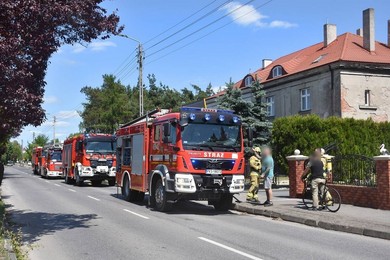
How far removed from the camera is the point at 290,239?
9.60 metres

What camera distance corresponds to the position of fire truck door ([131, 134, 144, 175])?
16.4 metres

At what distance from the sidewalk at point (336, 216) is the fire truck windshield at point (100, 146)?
13.5 metres

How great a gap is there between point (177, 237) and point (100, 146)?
60.4 ft

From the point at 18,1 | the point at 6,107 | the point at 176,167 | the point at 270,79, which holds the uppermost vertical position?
the point at 270,79

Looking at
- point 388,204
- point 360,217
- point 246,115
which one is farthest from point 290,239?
point 246,115

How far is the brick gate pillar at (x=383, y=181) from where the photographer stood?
1329 centimetres

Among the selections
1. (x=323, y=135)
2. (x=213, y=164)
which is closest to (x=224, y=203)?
(x=213, y=164)

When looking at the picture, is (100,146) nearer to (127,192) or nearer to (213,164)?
(127,192)

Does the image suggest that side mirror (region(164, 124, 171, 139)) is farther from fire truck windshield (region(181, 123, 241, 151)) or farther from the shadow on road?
the shadow on road

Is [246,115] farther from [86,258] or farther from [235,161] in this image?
[86,258]

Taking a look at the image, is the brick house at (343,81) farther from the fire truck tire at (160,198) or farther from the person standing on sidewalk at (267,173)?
the fire truck tire at (160,198)

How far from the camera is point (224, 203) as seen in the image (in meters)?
15.2

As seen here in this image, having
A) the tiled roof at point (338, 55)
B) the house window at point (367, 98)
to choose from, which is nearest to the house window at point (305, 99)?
the tiled roof at point (338, 55)

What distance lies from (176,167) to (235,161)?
6.24 feet
